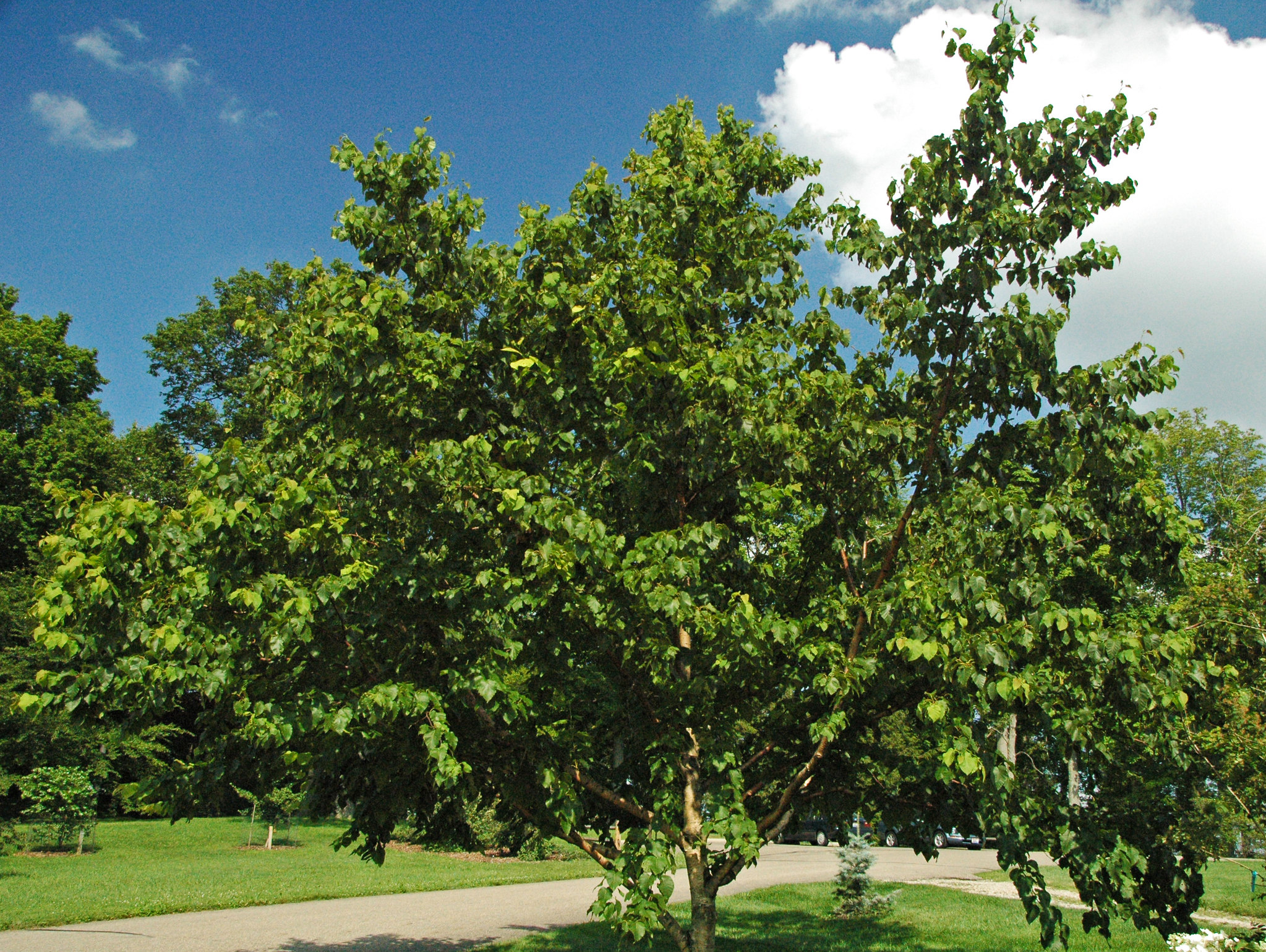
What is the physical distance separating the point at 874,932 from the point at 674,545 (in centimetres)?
1045

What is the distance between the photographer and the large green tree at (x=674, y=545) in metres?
4.65

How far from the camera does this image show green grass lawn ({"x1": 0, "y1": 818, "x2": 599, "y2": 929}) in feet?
44.3

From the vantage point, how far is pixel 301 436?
720 cm

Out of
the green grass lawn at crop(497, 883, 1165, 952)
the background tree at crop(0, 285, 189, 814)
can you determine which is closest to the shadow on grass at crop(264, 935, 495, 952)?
the green grass lawn at crop(497, 883, 1165, 952)

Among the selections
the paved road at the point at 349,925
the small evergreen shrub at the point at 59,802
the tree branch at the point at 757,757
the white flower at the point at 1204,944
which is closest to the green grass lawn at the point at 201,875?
the paved road at the point at 349,925

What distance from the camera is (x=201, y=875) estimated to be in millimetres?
17578

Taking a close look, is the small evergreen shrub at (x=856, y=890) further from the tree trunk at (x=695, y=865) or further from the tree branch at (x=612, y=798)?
the tree branch at (x=612, y=798)

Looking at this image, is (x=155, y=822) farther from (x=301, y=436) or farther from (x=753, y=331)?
(x=753, y=331)

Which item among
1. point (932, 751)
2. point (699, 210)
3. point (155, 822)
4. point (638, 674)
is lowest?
point (155, 822)

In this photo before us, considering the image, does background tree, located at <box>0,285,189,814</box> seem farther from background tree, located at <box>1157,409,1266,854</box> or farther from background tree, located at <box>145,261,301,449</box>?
background tree, located at <box>1157,409,1266,854</box>

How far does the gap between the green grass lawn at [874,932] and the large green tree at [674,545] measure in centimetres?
385

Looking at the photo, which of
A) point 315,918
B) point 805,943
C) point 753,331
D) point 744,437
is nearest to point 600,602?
point 744,437

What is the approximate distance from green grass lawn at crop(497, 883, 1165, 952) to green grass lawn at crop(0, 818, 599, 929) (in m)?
5.09

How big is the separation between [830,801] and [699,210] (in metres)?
4.57
